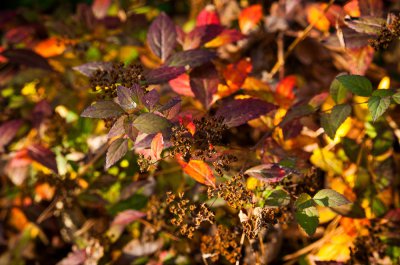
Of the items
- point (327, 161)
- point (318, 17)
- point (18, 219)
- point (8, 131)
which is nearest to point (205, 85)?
point (327, 161)

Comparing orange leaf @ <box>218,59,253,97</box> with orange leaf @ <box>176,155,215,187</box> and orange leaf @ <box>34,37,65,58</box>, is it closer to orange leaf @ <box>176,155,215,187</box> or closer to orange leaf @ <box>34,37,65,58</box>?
orange leaf @ <box>176,155,215,187</box>

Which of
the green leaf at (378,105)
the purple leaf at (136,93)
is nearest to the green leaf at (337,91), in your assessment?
the green leaf at (378,105)

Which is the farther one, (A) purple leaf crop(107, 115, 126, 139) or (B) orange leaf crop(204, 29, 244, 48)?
(B) orange leaf crop(204, 29, 244, 48)

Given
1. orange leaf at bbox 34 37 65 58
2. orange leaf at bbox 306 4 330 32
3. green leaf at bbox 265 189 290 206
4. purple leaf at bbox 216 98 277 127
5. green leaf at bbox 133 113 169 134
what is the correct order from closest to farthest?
green leaf at bbox 133 113 169 134, green leaf at bbox 265 189 290 206, purple leaf at bbox 216 98 277 127, orange leaf at bbox 306 4 330 32, orange leaf at bbox 34 37 65 58

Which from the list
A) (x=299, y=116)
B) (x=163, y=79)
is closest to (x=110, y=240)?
(x=163, y=79)

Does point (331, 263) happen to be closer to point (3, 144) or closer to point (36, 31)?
point (3, 144)

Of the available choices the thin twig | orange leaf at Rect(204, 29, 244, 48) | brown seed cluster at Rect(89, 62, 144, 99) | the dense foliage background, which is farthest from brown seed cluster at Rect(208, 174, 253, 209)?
the thin twig
